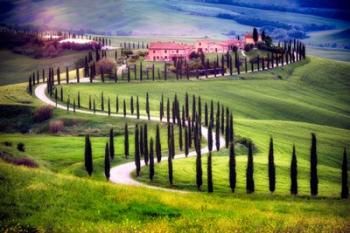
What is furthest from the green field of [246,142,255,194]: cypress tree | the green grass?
[246,142,255,194]: cypress tree

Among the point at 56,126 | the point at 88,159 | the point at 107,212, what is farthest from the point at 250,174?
Result: the point at 56,126

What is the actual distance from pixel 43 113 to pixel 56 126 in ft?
32.6

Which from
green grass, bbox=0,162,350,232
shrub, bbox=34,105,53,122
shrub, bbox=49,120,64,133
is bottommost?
shrub, bbox=49,120,64,133

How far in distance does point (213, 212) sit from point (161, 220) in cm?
543

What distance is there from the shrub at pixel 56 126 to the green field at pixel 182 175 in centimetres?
167

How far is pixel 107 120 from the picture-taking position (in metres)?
130

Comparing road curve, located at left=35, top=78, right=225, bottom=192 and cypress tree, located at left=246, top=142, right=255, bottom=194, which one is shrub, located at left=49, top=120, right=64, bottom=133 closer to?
road curve, located at left=35, top=78, right=225, bottom=192

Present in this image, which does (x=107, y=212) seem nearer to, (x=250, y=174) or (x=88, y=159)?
(x=250, y=174)

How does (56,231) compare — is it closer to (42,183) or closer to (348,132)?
(42,183)

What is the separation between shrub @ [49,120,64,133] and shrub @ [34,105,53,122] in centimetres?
598

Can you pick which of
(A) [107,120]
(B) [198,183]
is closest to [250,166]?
(B) [198,183]

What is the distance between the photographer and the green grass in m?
28.1

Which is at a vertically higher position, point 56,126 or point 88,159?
point 88,159

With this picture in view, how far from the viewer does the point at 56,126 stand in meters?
127
